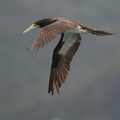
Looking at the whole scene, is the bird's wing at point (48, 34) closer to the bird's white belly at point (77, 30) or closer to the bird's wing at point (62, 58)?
the bird's white belly at point (77, 30)

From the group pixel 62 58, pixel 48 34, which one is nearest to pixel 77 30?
pixel 62 58

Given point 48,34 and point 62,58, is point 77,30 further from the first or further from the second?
point 48,34

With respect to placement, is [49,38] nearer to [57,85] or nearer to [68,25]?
[68,25]

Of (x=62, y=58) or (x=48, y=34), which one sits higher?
(x=48, y=34)

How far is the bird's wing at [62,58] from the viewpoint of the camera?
2016cm

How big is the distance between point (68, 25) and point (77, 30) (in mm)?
2148

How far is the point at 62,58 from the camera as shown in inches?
803

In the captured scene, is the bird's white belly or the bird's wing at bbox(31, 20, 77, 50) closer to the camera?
the bird's wing at bbox(31, 20, 77, 50)

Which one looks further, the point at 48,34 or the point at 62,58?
the point at 62,58

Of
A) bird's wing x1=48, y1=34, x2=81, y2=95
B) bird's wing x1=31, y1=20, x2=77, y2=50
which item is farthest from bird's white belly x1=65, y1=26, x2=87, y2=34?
bird's wing x1=31, y1=20, x2=77, y2=50

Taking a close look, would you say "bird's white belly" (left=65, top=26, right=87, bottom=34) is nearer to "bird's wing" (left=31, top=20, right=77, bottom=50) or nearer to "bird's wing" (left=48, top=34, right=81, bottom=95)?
"bird's wing" (left=48, top=34, right=81, bottom=95)

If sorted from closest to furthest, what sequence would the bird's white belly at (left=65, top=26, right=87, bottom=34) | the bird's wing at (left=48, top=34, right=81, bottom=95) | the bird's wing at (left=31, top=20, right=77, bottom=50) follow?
the bird's wing at (left=31, top=20, right=77, bottom=50) < the bird's white belly at (left=65, top=26, right=87, bottom=34) < the bird's wing at (left=48, top=34, right=81, bottom=95)

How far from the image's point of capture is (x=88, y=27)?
18.8 metres

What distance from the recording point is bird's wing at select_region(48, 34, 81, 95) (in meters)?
20.2
